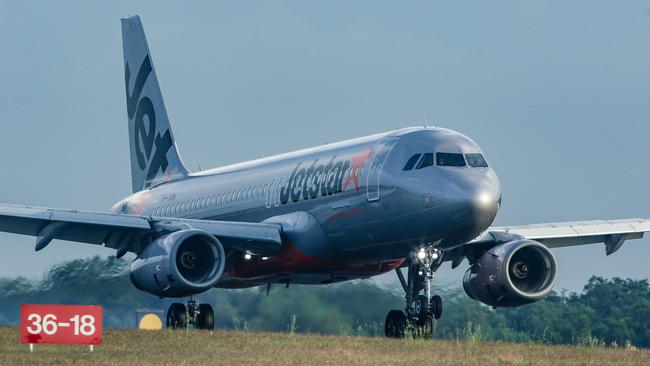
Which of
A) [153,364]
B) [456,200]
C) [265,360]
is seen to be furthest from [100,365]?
[456,200]

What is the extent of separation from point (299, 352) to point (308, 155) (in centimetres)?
1118

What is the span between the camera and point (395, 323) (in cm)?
3228

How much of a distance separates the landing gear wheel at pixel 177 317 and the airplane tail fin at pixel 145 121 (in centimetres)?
827

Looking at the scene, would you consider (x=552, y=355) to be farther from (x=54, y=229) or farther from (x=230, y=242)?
(x=54, y=229)

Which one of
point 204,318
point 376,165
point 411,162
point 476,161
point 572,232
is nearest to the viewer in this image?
point 476,161

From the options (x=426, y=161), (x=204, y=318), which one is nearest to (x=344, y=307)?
(x=204, y=318)

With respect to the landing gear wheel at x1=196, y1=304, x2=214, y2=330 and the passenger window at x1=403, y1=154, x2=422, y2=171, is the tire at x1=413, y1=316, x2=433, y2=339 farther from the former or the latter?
the landing gear wheel at x1=196, y1=304, x2=214, y2=330

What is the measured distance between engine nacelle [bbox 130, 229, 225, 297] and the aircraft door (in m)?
3.44

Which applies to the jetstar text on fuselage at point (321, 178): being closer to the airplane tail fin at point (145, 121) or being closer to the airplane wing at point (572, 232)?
the airplane wing at point (572, 232)

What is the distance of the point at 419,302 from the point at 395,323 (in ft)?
8.02

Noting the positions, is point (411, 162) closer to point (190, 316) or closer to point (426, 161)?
point (426, 161)

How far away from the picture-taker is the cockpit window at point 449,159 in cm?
2986

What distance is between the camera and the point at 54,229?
107ft

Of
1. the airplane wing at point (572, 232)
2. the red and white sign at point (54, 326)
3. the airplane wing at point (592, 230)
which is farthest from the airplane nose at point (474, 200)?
the red and white sign at point (54, 326)
